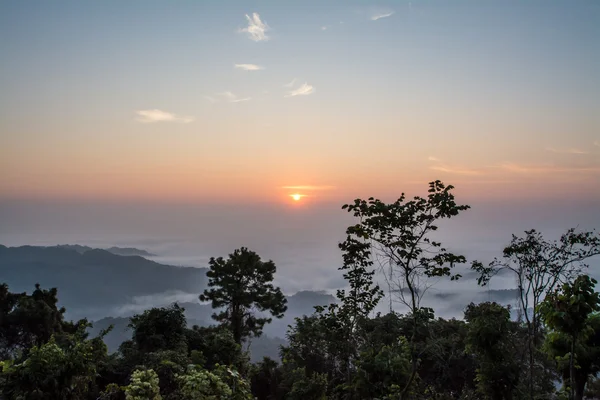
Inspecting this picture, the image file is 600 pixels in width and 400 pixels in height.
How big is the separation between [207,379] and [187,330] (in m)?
15.8

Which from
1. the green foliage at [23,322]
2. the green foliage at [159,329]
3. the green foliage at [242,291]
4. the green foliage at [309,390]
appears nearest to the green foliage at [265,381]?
the green foliage at [159,329]

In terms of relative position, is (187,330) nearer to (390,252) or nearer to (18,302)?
(18,302)

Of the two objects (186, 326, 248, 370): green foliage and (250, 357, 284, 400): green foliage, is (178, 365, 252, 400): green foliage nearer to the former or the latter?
(186, 326, 248, 370): green foliage

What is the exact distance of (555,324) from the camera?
1020cm

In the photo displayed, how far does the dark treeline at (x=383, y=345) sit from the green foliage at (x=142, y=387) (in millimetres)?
33

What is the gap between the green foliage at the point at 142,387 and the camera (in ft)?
30.5

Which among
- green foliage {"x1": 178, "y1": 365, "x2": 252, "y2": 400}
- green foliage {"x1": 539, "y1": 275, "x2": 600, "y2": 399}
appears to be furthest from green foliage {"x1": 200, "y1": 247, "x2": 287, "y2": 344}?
green foliage {"x1": 539, "y1": 275, "x2": 600, "y2": 399}

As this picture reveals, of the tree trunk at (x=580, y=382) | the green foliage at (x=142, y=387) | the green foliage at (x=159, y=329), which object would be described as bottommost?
the green foliage at (x=159, y=329)

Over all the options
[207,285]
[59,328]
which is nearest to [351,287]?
[207,285]

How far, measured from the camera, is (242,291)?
30.8 meters

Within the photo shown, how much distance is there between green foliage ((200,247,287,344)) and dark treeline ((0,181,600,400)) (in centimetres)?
650

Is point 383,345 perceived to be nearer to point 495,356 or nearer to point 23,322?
point 495,356

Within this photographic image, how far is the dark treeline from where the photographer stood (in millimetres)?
10203

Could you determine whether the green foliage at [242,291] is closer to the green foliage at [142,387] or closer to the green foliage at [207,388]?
the green foliage at [142,387]
